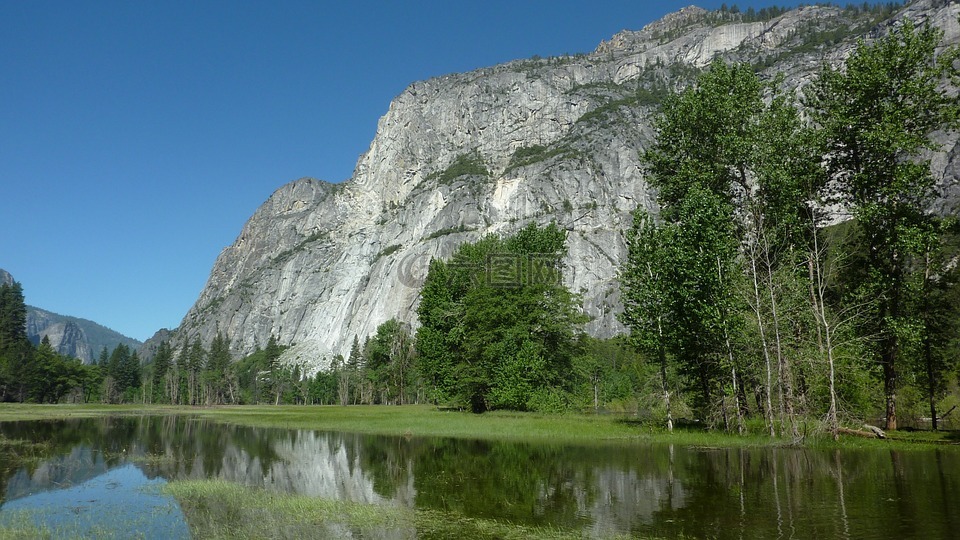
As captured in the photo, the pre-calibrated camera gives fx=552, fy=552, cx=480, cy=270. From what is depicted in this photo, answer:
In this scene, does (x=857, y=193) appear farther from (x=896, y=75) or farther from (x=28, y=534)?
(x=28, y=534)

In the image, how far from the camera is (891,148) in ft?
91.0

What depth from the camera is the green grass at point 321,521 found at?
40.5 feet

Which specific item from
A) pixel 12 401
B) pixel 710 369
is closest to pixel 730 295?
pixel 710 369

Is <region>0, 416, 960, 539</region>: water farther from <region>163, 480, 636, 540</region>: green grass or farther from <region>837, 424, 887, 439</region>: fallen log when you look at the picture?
<region>837, 424, 887, 439</region>: fallen log

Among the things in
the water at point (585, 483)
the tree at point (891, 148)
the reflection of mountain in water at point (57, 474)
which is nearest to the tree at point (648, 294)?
the water at point (585, 483)

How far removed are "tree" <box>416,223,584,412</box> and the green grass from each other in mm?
33179

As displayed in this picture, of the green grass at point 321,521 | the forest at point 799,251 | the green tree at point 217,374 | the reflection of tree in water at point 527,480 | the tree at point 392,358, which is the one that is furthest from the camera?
the green tree at point 217,374

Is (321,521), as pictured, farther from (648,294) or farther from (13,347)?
(13,347)

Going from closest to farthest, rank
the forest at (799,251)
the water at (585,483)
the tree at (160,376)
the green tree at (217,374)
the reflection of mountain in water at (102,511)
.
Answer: the water at (585,483) → the reflection of mountain in water at (102,511) → the forest at (799,251) → the green tree at (217,374) → the tree at (160,376)

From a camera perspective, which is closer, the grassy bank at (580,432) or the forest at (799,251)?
the grassy bank at (580,432)

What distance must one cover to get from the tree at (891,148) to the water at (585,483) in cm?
919

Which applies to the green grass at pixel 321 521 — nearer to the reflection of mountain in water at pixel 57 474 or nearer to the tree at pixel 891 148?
the reflection of mountain in water at pixel 57 474

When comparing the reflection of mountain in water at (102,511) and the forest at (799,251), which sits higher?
the forest at (799,251)

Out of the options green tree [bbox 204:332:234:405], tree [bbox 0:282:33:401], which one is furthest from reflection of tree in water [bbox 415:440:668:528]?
green tree [bbox 204:332:234:405]
